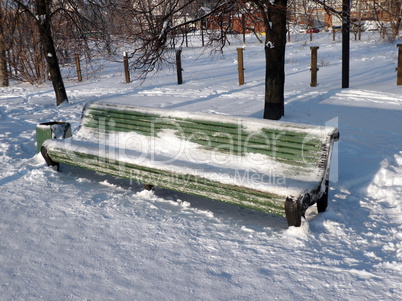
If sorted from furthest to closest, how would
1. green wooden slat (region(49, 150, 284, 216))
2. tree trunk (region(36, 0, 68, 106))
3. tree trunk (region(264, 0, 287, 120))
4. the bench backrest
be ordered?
1. tree trunk (region(36, 0, 68, 106))
2. tree trunk (region(264, 0, 287, 120))
3. the bench backrest
4. green wooden slat (region(49, 150, 284, 216))

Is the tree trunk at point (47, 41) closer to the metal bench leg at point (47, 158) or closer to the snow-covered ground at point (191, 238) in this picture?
the snow-covered ground at point (191, 238)

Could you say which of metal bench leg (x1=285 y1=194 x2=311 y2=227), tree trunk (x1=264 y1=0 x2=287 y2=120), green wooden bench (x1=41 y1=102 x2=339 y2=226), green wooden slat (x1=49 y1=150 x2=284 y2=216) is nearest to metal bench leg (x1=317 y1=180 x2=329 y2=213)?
green wooden bench (x1=41 y1=102 x2=339 y2=226)

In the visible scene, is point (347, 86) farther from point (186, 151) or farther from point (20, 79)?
point (20, 79)

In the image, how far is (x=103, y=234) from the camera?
3.98m

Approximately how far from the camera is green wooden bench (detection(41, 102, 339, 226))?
3.91m

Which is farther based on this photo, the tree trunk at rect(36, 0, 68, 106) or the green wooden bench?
the tree trunk at rect(36, 0, 68, 106)

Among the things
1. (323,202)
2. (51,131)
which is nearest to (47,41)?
(51,131)

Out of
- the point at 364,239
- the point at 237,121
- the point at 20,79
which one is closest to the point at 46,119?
the point at 237,121

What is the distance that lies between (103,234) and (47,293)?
957mm

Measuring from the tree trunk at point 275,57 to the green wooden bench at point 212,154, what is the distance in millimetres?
2757

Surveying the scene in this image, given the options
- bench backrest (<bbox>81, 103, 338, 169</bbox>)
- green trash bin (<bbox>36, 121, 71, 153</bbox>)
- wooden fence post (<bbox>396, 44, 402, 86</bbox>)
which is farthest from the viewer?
wooden fence post (<bbox>396, 44, 402, 86</bbox>)

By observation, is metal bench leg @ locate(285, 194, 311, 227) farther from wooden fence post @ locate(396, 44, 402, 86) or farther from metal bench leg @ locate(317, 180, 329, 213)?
wooden fence post @ locate(396, 44, 402, 86)

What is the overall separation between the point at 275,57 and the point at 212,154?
3068mm

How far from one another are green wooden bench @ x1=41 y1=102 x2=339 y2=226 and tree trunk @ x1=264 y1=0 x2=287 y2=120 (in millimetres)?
2757
